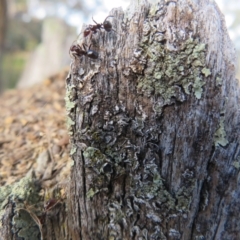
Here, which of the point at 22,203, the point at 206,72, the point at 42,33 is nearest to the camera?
the point at 206,72

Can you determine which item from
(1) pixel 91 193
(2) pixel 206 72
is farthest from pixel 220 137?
(1) pixel 91 193

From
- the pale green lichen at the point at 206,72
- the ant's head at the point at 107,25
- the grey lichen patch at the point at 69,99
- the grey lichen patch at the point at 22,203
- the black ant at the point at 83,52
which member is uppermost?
the ant's head at the point at 107,25

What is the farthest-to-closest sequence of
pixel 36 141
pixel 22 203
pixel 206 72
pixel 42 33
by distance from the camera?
pixel 42 33 < pixel 36 141 < pixel 22 203 < pixel 206 72

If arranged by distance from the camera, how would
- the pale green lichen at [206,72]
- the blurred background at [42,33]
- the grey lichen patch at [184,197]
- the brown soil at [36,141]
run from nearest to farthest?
the pale green lichen at [206,72], the grey lichen patch at [184,197], the brown soil at [36,141], the blurred background at [42,33]

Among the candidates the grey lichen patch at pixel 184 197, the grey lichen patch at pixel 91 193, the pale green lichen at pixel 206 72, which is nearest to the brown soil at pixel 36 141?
the grey lichen patch at pixel 91 193

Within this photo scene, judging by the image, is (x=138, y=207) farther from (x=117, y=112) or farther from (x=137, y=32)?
(x=137, y=32)

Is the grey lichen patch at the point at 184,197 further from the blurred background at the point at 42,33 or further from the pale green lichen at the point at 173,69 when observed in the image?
the blurred background at the point at 42,33

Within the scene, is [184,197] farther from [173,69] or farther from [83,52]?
[83,52]
